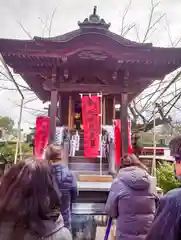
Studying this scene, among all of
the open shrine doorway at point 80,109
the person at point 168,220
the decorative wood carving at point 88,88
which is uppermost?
the decorative wood carving at point 88,88

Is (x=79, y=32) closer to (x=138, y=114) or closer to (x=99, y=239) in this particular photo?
(x=99, y=239)

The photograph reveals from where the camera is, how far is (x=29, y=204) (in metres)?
1.34

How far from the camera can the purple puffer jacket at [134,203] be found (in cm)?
266

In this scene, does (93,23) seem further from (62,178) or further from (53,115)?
(62,178)

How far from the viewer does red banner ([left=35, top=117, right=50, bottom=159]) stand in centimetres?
721

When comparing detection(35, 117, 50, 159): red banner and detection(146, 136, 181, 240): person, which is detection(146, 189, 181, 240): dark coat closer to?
detection(146, 136, 181, 240): person

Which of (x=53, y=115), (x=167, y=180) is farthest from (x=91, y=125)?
(x=167, y=180)

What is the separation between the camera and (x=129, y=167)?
2812mm

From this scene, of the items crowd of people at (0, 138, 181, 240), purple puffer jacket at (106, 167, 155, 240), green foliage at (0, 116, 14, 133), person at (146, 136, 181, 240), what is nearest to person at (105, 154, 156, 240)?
purple puffer jacket at (106, 167, 155, 240)

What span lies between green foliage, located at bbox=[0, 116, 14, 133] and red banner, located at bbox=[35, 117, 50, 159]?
16.8m

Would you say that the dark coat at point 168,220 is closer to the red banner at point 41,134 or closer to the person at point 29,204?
the person at point 29,204

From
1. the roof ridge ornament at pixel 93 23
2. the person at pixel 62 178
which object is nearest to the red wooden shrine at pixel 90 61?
the roof ridge ornament at pixel 93 23

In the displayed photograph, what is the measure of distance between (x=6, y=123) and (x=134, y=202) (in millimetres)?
22803

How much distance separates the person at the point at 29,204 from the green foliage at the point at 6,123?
22790mm
